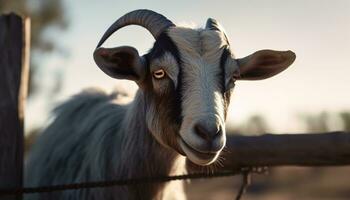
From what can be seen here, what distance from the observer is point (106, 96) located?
19.7 feet

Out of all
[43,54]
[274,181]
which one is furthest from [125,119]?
[274,181]

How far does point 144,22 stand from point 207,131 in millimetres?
1095

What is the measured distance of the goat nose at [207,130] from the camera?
373cm

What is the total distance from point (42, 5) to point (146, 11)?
1800 cm

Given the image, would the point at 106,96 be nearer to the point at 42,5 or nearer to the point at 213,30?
the point at 213,30

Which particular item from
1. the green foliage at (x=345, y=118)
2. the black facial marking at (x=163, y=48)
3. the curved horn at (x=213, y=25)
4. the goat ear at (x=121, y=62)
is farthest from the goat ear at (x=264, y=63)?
the green foliage at (x=345, y=118)

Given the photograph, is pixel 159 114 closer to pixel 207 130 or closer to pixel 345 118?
pixel 207 130

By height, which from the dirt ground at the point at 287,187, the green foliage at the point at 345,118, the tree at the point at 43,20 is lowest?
the dirt ground at the point at 287,187

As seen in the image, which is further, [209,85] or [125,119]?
[125,119]

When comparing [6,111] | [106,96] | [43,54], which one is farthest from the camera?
[43,54]

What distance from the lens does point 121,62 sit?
173 inches

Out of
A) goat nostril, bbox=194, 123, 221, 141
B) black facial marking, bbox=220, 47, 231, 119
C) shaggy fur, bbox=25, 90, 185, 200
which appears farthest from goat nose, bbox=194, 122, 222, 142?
shaggy fur, bbox=25, 90, 185, 200

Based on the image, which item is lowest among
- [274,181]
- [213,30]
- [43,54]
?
[274,181]

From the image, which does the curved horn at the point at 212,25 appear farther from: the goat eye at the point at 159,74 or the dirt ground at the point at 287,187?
the dirt ground at the point at 287,187
